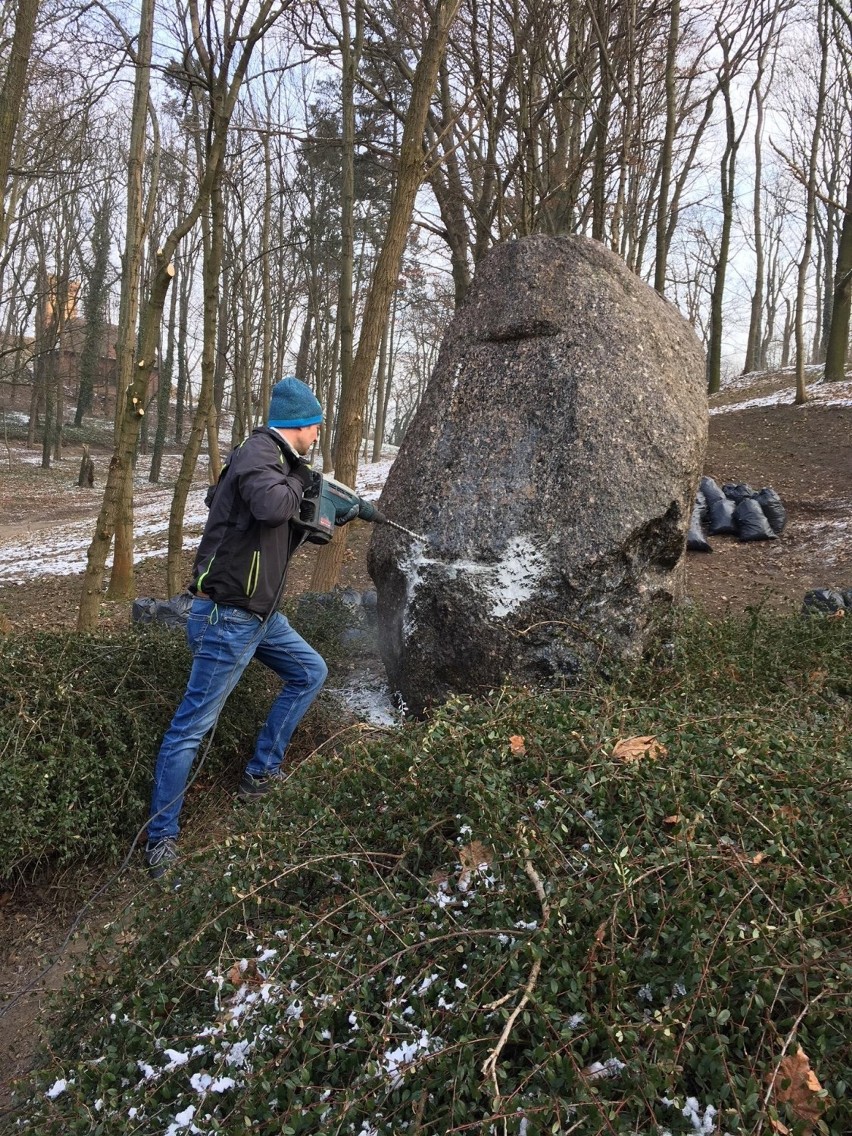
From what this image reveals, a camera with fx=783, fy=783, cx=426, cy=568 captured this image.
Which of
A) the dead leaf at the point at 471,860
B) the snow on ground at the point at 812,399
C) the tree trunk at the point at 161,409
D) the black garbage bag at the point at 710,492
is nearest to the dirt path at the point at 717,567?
the snow on ground at the point at 812,399

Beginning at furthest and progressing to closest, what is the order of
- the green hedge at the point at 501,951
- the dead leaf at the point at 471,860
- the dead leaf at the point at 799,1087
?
1. the dead leaf at the point at 471,860
2. the green hedge at the point at 501,951
3. the dead leaf at the point at 799,1087

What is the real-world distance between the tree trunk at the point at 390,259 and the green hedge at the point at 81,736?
2751mm

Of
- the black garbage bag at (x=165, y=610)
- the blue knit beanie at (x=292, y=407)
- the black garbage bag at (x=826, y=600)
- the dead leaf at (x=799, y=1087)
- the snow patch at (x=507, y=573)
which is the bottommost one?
the dead leaf at (x=799, y=1087)

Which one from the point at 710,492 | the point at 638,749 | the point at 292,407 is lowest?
the point at 638,749

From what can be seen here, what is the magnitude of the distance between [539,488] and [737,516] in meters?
5.12

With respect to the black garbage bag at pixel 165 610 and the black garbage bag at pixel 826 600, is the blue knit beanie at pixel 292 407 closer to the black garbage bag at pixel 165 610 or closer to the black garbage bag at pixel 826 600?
the black garbage bag at pixel 165 610

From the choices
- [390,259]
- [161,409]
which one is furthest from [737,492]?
[161,409]

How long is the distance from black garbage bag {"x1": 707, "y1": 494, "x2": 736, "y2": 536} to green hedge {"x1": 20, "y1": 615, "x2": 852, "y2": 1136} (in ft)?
19.7

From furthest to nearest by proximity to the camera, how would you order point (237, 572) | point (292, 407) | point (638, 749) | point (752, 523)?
point (752, 523) → point (292, 407) → point (237, 572) → point (638, 749)

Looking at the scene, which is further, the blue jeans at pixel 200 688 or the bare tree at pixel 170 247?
the bare tree at pixel 170 247

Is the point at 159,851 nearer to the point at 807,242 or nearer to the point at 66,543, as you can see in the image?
the point at 66,543

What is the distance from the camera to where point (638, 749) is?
276 centimetres

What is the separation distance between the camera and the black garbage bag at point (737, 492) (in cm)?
907

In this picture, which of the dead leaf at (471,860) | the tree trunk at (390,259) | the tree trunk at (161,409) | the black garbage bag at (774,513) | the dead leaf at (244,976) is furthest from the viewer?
the tree trunk at (161,409)
